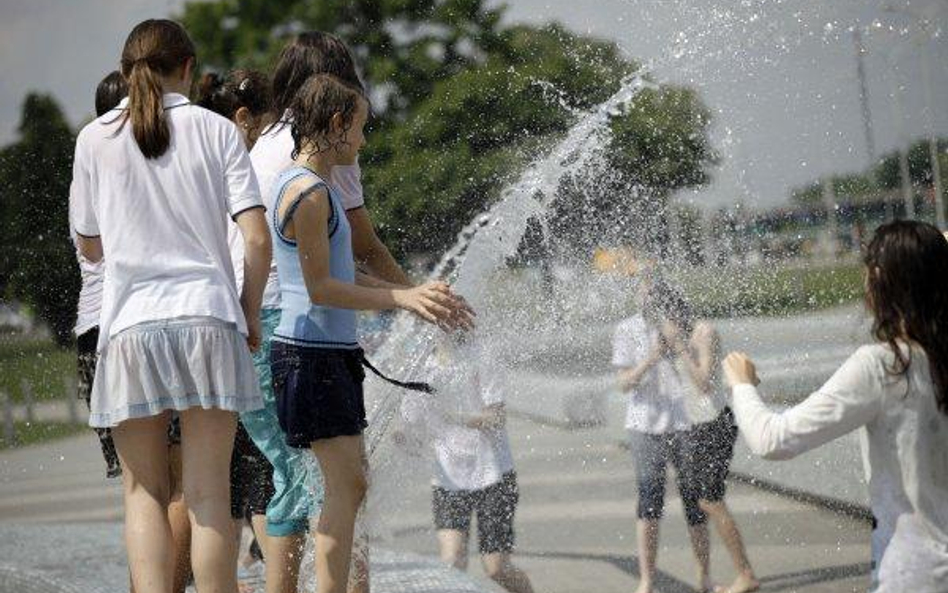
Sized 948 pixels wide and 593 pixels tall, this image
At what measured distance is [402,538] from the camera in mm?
6621

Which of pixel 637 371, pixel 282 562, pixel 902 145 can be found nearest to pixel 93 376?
pixel 282 562

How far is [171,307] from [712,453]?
2.59 m

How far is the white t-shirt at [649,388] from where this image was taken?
18.3 ft

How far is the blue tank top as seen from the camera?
12.8 feet

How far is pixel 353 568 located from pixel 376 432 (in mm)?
605

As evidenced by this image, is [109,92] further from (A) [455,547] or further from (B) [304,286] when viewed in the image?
(A) [455,547]

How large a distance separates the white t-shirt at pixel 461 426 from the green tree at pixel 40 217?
6.84 m

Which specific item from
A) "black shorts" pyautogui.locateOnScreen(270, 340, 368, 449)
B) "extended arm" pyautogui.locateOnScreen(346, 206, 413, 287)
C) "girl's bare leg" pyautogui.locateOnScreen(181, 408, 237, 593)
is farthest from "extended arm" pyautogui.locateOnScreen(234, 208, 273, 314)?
"extended arm" pyautogui.locateOnScreen(346, 206, 413, 287)

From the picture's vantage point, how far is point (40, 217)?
15445mm

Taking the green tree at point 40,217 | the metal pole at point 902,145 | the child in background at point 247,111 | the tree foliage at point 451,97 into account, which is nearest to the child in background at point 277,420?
the child in background at point 247,111

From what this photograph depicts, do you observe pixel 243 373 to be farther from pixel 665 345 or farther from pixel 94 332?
pixel 665 345

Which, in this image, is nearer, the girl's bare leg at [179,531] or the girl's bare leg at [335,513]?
the girl's bare leg at [335,513]

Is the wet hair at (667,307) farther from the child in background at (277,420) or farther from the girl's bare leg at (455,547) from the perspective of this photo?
the child in background at (277,420)

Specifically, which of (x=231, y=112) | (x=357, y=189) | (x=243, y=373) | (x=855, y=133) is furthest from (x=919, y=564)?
(x=855, y=133)
